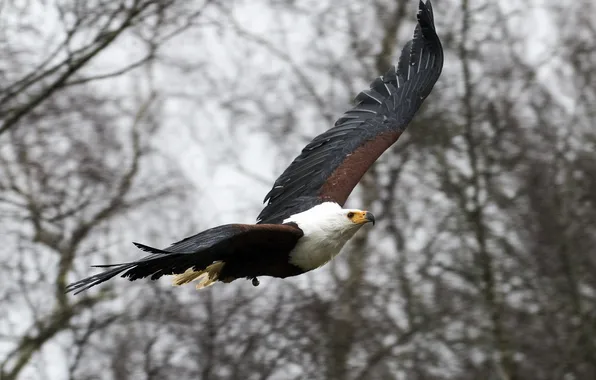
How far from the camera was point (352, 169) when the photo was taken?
38.6 feet

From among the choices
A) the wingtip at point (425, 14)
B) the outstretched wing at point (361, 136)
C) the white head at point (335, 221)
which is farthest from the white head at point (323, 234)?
the wingtip at point (425, 14)

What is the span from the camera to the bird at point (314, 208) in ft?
32.2

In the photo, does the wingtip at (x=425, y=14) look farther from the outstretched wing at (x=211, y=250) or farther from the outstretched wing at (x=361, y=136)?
the outstretched wing at (x=211, y=250)

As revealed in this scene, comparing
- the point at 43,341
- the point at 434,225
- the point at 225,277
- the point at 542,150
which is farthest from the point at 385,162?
the point at 225,277

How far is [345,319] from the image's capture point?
14.8 m

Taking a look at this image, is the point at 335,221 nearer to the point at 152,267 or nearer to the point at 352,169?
the point at 352,169

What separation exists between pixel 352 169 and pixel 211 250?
88.1 inches

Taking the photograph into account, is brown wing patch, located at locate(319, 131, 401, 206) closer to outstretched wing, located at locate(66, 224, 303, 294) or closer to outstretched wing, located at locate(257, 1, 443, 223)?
outstretched wing, located at locate(257, 1, 443, 223)

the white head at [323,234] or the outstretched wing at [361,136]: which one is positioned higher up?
the outstretched wing at [361,136]

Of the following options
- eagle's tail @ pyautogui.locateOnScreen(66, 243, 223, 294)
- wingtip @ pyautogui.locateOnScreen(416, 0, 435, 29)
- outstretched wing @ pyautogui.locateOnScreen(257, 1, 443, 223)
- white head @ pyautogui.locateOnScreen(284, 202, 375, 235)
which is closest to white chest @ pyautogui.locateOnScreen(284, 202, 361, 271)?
white head @ pyautogui.locateOnScreen(284, 202, 375, 235)

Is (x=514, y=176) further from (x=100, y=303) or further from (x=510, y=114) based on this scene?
(x=100, y=303)

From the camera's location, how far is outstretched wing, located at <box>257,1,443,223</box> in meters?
11.7

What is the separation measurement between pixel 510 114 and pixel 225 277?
915cm

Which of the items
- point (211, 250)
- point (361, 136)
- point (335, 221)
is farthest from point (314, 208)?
point (211, 250)
